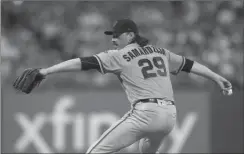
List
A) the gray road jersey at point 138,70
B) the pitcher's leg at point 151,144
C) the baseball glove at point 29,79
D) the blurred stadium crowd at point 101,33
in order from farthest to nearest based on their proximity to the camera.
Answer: the blurred stadium crowd at point 101,33 → the pitcher's leg at point 151,144 → the gray road jersey at point 138,70 → the baseball glove at point 29,79

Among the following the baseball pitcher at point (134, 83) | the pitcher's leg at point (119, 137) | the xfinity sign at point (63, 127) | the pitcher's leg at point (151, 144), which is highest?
the baseball pitcher at point (134, 83)

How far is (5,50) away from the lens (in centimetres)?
940

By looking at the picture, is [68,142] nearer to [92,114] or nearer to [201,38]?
[92,114]

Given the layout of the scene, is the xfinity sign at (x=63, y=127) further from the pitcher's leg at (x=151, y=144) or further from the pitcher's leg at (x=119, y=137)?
the pitcher's leg at (x=119, y=137)

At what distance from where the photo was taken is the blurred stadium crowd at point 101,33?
8984 millimetres

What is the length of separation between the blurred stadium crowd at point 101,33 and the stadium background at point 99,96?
2cm

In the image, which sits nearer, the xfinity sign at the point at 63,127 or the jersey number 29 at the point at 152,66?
the jersey number 29 at the point at 152,66

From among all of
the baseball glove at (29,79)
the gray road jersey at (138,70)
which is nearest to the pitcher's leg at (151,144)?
the gray road jersey at (138,70)

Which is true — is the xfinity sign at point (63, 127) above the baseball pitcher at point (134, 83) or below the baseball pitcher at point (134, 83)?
below

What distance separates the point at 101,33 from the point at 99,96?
1206 millimetres

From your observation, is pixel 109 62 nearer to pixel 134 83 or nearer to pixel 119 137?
pixel 134 83

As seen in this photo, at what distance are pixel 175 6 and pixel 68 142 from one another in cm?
340

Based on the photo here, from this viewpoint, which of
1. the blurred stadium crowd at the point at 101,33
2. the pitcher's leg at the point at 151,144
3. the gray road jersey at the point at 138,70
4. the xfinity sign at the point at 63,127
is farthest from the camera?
the blurred stadium crowd at the point at 101,33

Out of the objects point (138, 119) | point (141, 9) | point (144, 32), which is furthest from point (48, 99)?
point (138, 119)
